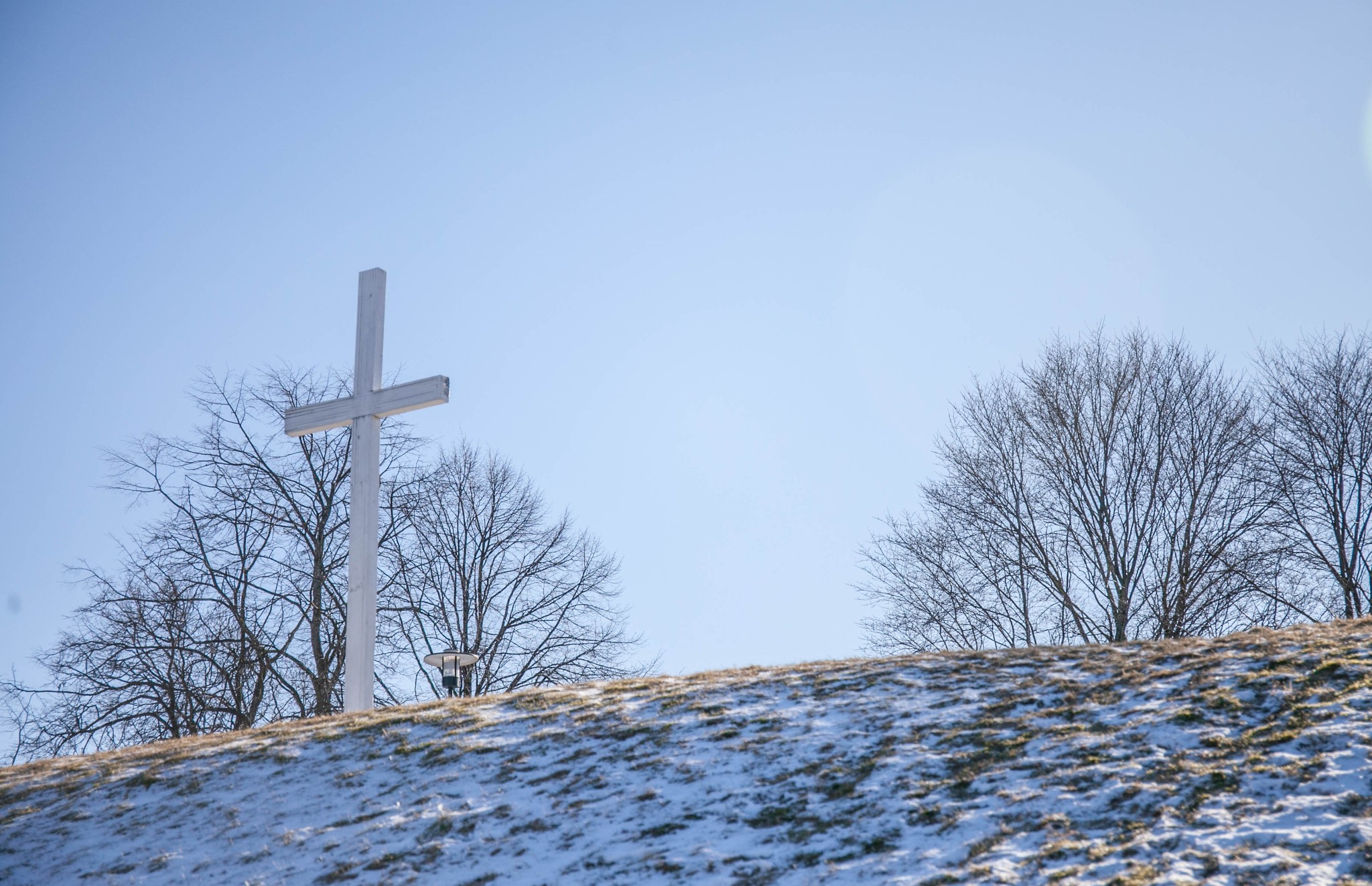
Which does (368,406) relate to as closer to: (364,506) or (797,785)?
(364,506)

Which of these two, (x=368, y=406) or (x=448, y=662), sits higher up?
(x=368, y=406)

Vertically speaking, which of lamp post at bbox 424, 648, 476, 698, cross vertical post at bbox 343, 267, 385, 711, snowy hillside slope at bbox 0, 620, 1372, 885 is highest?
cross vertical post at bbox 343, 267, 385, 711

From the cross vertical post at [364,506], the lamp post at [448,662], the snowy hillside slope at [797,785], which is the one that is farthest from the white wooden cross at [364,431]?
A: the lamp post at [448,662]

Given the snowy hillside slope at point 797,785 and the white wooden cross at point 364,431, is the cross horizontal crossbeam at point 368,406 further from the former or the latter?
the snowy hillside slope at point 797,785

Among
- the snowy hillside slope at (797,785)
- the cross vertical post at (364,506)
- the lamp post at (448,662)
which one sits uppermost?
the cross vertical post at (364,506)

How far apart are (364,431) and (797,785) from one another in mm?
7025

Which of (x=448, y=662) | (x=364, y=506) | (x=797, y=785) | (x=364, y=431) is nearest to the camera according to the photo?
(x=797, y=785)

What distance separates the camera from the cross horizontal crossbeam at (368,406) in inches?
457

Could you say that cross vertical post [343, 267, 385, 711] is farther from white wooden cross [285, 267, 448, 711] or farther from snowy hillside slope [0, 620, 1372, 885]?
snowy hillside slope [0, 620, 1372, 885]

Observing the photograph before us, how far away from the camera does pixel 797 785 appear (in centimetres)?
710

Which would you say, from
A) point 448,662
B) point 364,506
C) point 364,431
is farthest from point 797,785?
point 448,662

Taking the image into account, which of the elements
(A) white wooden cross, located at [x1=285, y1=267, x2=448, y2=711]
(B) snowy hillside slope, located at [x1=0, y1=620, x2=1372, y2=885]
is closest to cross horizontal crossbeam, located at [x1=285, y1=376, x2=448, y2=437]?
(A) white wooden cross, located at [x1=285, y1=267, x2=448, y2=711]

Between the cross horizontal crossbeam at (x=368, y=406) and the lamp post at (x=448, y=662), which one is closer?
the cross horizontal crossbeam at (x=368, y=406)

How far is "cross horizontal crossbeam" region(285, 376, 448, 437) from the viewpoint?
1162cm
